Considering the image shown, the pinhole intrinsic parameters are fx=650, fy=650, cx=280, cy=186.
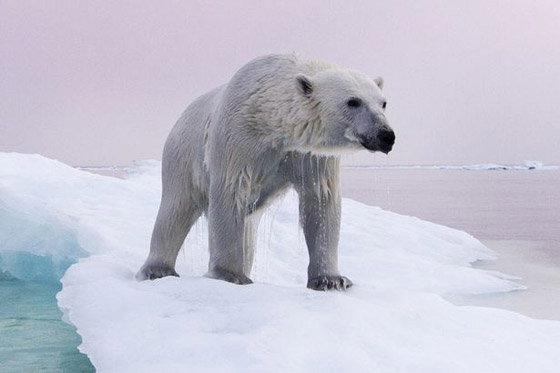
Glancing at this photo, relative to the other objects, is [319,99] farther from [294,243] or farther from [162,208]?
[294,243]

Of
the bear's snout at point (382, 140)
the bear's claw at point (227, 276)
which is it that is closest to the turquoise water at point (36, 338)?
the bear's claw at point (227, 276)

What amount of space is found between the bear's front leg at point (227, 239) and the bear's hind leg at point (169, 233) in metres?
0.88

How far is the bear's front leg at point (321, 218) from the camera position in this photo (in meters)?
4.36

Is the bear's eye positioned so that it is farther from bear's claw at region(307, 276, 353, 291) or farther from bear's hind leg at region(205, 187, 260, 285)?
bear's claw at region(307, 276, 353, 291)

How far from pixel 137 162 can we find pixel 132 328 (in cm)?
1917

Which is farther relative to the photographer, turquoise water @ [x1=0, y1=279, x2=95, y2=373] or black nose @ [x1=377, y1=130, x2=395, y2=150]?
turquoise water @ [x1=0, y1=279, x2=95, y2=373]

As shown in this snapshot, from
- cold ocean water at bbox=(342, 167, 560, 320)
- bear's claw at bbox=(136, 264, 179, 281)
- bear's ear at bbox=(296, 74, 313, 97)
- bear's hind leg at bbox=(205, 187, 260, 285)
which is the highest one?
bear's ear at bbox=(296, 74, 313, 97)

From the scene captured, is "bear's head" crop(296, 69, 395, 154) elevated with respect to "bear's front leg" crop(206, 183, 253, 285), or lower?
elevated

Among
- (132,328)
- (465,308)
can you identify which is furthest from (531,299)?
(132,328)

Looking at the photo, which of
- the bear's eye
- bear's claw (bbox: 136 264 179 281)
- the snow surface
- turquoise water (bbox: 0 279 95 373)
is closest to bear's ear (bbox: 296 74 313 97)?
the bear's eye

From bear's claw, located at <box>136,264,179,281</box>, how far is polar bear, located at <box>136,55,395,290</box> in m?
0.80

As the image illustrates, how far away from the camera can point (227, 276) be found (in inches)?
164

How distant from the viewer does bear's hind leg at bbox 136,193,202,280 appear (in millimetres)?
5047

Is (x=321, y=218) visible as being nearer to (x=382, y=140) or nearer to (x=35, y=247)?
(x=382, y=140)
